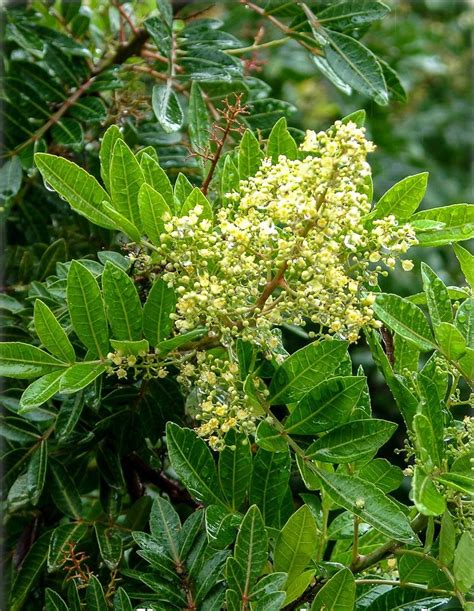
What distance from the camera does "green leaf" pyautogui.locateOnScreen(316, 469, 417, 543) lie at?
82cm

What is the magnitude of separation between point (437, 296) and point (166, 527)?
1.17ft

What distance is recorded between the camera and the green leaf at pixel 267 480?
3.04 feet

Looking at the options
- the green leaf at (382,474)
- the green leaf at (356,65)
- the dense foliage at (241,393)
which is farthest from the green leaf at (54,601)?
the green leaf at (356,65)

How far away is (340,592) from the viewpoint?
84 centimetres

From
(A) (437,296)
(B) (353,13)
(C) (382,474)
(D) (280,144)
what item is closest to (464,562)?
(C) (382,474)

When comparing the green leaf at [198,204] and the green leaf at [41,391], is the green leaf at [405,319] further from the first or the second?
the green leaf at [41,391]

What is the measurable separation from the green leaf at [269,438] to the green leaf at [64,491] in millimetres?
320

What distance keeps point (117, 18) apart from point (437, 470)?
979mm

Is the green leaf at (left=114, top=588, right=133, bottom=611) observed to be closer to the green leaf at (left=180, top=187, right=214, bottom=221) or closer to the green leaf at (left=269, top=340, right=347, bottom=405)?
the green leaf at (left=269, top=340, right=347, bottom=405)

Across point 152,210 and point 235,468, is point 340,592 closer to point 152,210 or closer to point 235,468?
point 235,468

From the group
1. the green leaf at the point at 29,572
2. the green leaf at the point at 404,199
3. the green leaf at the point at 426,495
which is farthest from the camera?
the green leaf at the point at 29,572

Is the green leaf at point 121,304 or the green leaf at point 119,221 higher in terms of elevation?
the green leaf at point 119,221

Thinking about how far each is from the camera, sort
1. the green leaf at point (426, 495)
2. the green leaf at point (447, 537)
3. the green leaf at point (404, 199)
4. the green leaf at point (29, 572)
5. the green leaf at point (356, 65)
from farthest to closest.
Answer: the green leaf at point (356, 65) → the green leaf at point (29, 572) → the green leaf at point (404, 199) → the green leaf at point (447, 537) → the green leaf at point (426, 495)

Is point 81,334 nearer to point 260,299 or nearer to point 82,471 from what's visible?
point 260,299
